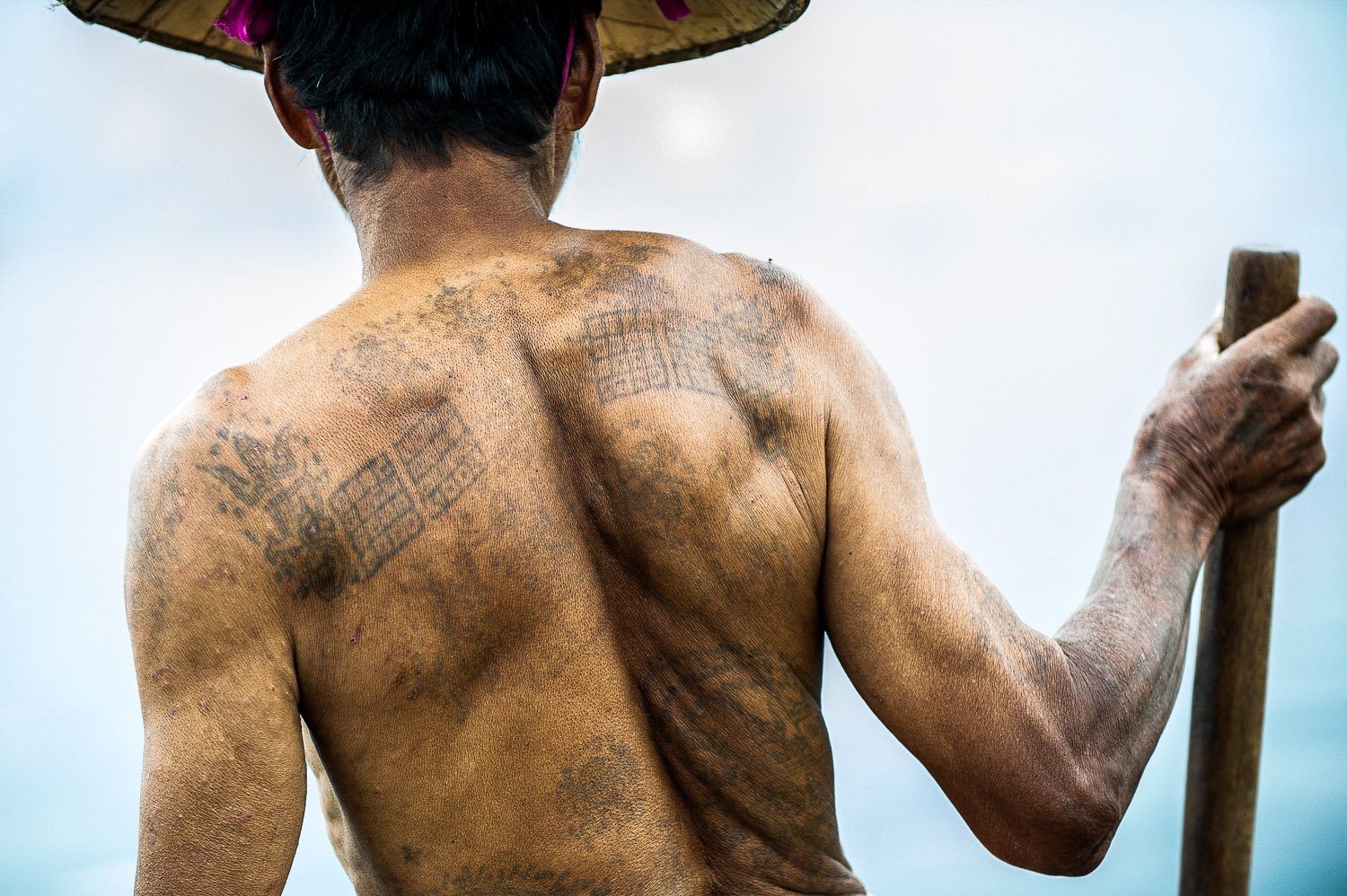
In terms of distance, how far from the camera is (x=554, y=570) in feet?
3.13

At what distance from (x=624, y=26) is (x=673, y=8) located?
16 centimetres

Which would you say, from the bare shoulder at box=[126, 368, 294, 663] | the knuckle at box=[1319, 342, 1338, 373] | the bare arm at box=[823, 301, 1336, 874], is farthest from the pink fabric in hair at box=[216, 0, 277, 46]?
the knuckle at box=[1319, 342, 1338, 373]

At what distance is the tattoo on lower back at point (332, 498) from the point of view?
2.92ft

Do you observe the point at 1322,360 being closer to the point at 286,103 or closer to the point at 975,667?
the point at 975,667

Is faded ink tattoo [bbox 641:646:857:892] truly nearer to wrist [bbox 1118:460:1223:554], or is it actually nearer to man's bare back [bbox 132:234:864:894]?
man's bare back [bbox 132:234:864:894]

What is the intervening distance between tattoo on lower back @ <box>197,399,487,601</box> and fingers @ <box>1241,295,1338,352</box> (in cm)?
101

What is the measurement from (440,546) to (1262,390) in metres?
1.01

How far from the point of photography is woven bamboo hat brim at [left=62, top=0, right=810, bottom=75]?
135 cm

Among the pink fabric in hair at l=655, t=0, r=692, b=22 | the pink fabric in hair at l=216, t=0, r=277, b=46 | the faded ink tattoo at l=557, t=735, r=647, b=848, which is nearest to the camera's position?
the faded ink tattoo at l=557, t=735, r=647, b=848

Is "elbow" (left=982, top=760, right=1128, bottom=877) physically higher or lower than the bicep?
lower

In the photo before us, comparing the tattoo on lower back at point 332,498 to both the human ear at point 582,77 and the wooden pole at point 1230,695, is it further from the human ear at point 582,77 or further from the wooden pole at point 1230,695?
the wooden pole at point 1230,695

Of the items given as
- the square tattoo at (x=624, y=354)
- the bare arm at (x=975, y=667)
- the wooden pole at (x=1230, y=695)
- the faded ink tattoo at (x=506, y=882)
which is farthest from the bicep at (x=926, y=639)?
the wooden pole at (x=1230, y=695)

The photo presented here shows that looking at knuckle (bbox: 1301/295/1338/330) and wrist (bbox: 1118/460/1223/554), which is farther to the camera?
knuckle (bbox: 1301/295/1338/330)

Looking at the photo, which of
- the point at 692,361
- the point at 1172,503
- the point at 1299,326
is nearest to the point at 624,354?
the point at 692,361
